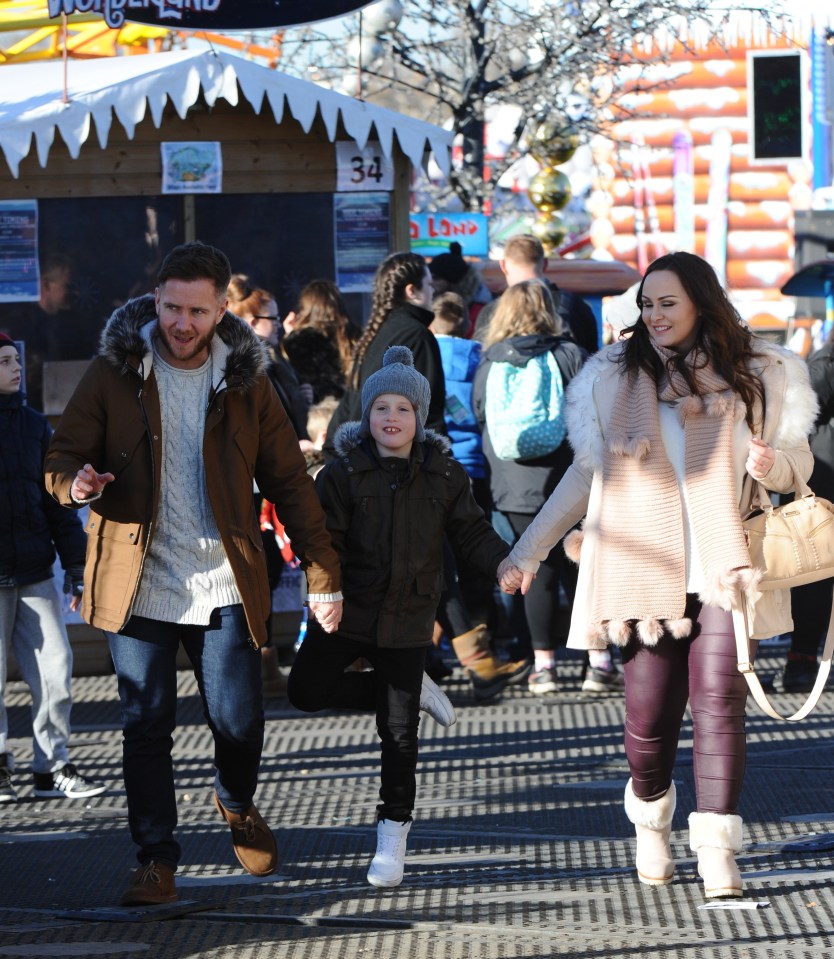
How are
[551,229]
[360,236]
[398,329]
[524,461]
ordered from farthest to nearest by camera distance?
[551,229], [360,236], [524,461], [398,329]

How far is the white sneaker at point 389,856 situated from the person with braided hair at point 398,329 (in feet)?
10.6

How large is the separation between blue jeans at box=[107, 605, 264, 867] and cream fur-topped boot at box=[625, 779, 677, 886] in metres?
1.14

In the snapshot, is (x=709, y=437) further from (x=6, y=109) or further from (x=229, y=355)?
(x=6, y=109)

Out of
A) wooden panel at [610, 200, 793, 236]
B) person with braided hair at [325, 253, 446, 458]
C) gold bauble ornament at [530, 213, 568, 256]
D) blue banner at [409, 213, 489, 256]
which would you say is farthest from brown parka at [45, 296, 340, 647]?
wooden panel at [610, 200, 793, 236]

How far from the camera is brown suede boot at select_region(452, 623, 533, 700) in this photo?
27.2 ft

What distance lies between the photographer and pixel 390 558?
18.0 feet

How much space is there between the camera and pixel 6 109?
9.70 meters

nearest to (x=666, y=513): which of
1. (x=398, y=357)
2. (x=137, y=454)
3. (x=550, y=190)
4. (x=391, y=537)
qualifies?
(x=391, y=537)

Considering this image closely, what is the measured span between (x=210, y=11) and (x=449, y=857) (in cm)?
556

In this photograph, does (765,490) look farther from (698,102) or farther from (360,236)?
(698,102)

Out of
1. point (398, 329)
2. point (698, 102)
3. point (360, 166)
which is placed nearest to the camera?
point (398, 329)

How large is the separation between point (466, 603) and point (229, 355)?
4.77m

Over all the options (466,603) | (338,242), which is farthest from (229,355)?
(338,242)

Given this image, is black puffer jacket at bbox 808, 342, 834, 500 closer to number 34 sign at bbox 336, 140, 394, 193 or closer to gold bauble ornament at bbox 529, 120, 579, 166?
number 34 sign at bbox 336, 140, 394, 193
